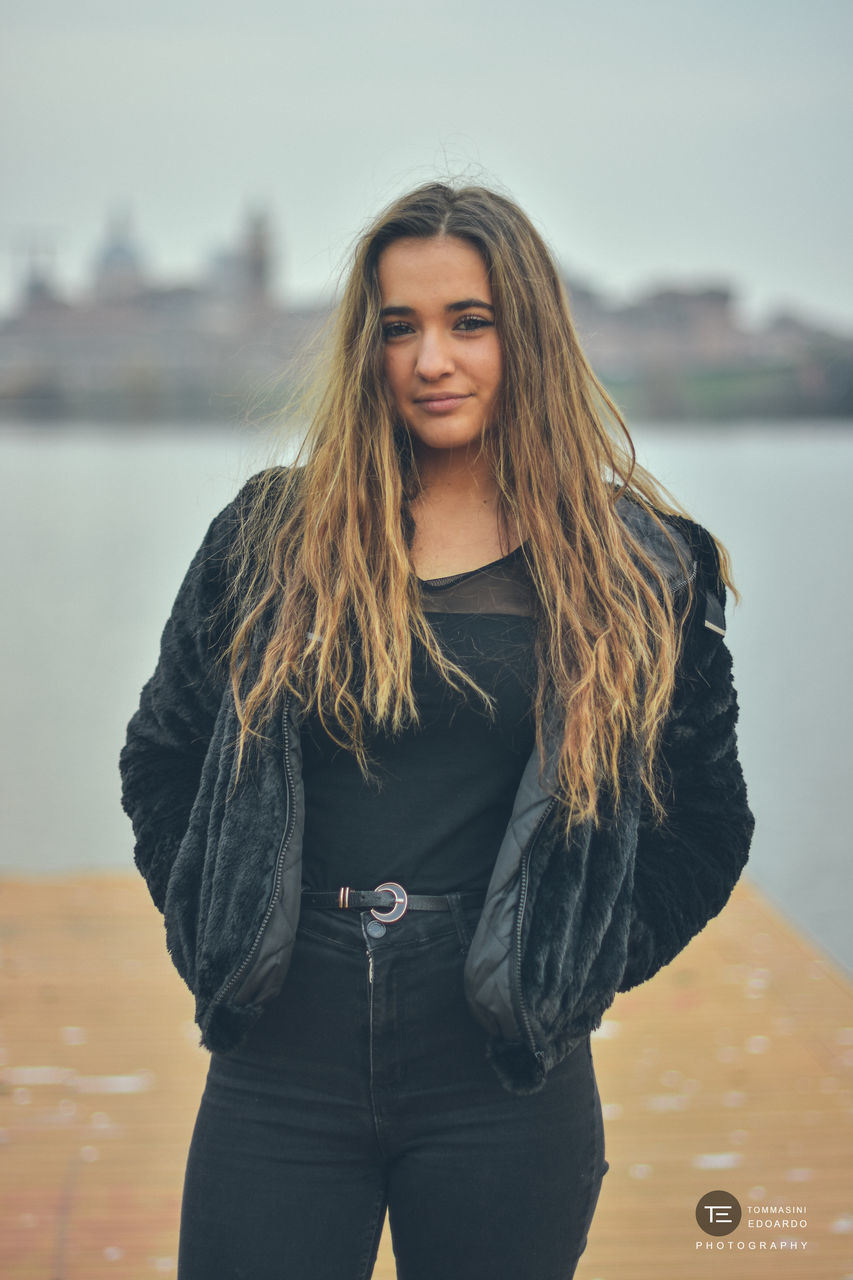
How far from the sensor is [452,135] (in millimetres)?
1699

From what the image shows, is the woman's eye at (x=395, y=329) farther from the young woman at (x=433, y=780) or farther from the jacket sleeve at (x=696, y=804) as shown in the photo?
the jacket sleeve at (x=696, y=804)

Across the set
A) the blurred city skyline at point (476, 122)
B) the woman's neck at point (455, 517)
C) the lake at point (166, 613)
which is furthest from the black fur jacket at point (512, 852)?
the blurred city skyline at point (476, 122)

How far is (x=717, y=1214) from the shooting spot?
2.27m

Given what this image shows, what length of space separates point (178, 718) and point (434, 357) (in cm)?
48

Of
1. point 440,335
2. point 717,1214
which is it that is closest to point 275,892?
point 440,335

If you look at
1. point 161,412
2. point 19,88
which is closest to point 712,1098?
point 19,88

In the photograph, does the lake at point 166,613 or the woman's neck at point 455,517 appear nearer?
the woman's neck at point 455,517

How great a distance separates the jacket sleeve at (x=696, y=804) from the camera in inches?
51.6

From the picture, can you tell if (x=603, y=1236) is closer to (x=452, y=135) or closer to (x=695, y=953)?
(x=695, y=953)

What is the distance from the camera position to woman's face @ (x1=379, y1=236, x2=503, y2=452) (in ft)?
4.26

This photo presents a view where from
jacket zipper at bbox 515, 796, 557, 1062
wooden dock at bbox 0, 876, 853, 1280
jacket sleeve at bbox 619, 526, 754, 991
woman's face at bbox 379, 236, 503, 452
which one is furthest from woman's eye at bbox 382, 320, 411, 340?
wooden dock at bbox 0, 876, 853, 1280

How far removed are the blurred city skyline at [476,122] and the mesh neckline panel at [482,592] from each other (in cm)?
473

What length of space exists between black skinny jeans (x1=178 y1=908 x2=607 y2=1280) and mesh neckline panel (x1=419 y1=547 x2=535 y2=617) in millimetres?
317

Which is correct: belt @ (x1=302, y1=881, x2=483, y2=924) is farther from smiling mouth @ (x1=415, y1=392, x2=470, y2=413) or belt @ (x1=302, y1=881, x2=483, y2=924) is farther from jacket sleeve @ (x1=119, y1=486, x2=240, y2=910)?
smiling mouth @ (x1=415, y1=392, x2=470, y2=413)
